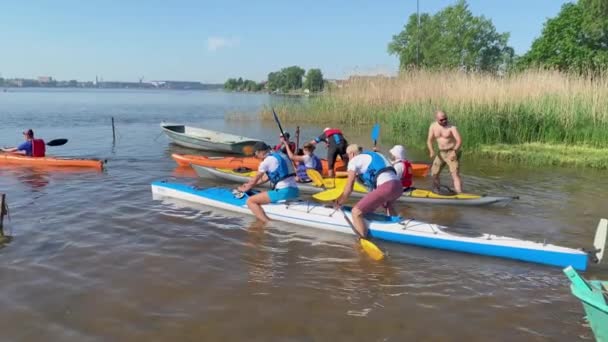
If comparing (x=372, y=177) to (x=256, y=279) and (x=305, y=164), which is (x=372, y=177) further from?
(x=305, y=164)

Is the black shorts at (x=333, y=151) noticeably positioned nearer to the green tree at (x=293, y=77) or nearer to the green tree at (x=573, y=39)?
the green tree at (x=573, y=39)

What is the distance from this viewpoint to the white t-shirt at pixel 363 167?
6582 mm

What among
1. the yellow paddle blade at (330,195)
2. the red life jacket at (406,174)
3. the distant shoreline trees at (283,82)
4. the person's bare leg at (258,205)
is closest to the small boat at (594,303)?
the yellow paddle blade at (330,195)

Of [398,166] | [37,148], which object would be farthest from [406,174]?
[37,148]

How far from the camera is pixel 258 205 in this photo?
7949mm

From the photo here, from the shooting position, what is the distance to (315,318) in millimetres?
4801

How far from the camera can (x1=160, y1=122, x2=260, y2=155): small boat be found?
15.9 meters

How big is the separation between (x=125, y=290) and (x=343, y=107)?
19596 millimetres

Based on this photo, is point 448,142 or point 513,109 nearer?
point 448,142

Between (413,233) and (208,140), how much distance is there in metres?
11.1

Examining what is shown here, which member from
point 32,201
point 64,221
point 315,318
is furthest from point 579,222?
point 32,201

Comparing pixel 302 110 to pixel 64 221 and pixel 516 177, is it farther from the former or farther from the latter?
pixel 64 221

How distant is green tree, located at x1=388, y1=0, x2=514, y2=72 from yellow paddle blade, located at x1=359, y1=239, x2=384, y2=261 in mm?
42751

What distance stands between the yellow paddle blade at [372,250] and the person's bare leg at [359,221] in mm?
328
